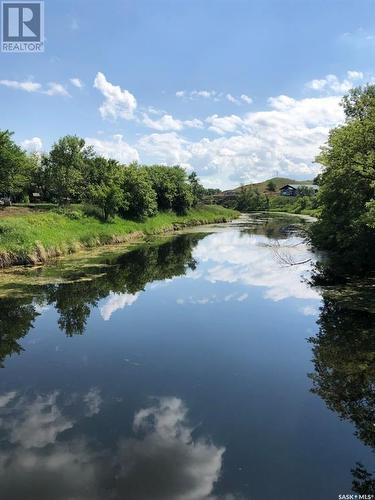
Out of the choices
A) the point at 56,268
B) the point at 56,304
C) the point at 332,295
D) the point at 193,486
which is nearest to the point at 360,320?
the point at 332,295

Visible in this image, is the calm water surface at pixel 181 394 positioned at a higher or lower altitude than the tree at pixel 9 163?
lower

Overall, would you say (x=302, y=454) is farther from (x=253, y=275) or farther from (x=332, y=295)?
(x=253, y=275)

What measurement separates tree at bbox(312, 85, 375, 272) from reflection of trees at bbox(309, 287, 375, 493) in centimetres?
581

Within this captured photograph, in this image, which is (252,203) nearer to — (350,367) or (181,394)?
(350,367)

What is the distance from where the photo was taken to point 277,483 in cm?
896

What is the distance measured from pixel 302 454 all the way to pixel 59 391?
7.61m

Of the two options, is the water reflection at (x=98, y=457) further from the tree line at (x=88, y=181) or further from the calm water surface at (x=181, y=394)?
the tree line at (x=88, y=181)

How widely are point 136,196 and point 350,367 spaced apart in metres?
57.5

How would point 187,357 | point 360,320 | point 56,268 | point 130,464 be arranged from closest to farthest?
point 130,464
point 187,357
point 360,320
point 56,268

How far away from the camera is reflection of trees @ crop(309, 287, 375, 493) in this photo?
11188mm

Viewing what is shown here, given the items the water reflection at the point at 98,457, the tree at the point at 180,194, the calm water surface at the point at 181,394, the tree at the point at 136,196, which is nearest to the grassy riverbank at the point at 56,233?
the tree at the point at 136,196

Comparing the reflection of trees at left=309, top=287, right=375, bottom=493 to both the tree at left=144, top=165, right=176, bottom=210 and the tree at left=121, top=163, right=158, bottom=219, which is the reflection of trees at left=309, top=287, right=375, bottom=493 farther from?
the tree at left=144, top=165, right=176, bottom=210

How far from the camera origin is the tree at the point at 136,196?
68044 mm

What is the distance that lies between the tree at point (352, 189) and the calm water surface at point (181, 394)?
638cm
